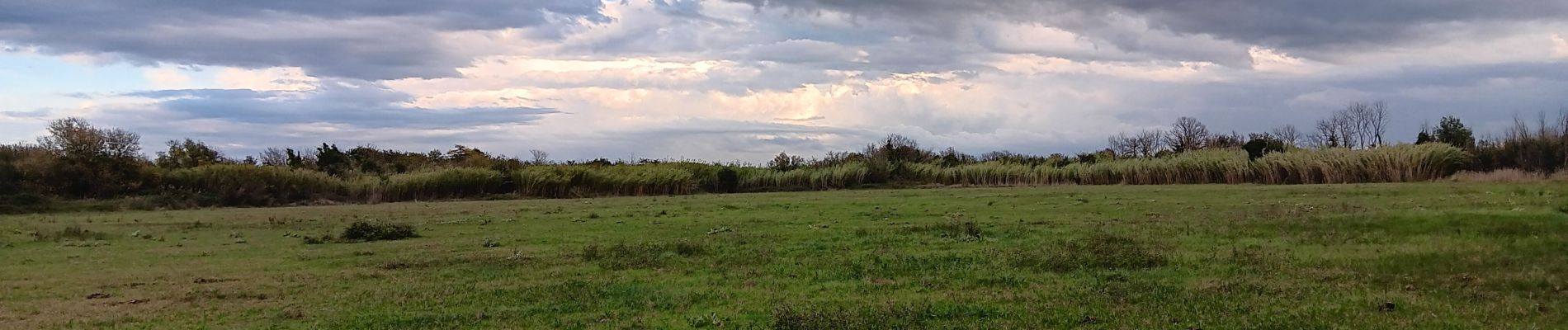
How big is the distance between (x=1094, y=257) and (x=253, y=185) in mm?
30260

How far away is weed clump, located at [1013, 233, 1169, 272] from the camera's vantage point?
1027 cm

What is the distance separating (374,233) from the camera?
53.6ft

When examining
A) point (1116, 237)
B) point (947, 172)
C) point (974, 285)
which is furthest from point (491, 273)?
point (947, 172)

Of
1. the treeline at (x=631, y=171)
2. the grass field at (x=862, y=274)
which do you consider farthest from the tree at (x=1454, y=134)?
the grass field at (x=862, y=274)

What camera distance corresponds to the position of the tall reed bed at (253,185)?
108 ft

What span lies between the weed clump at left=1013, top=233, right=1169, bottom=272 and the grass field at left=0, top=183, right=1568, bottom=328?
40 millimetres

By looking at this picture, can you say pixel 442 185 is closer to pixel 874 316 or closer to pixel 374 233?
pixel 374 233

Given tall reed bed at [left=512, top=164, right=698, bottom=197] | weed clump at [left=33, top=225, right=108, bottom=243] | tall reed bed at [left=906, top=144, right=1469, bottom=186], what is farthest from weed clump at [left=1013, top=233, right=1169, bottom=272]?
tall reed bed at [left=512, top=164, right=698, bottom=197]

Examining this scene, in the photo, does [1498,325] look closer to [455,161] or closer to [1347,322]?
[1347,322]

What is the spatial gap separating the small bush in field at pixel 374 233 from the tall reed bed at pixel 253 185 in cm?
Result: 1861

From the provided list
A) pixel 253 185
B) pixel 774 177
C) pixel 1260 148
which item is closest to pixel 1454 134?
pixel 1260 148

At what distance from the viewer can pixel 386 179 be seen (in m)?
37.2

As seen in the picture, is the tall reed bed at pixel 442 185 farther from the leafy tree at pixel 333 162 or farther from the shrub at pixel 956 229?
the shrub at pixel 956 229

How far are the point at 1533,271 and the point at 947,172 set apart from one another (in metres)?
33.3
